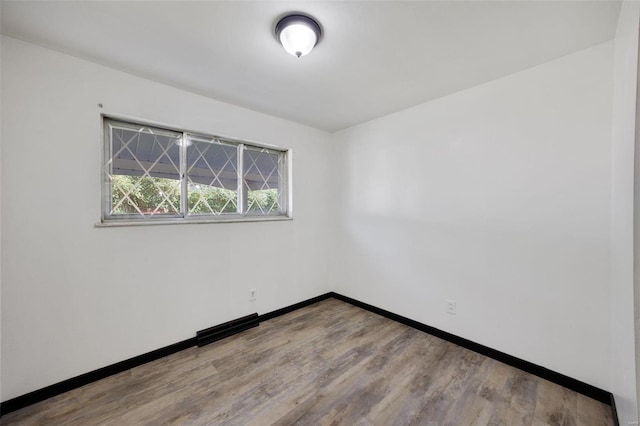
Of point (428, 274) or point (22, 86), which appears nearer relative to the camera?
point (22, 86)

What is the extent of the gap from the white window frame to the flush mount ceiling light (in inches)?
54.0

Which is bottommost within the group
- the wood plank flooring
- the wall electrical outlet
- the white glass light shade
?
the wood plank flooring

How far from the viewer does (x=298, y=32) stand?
1.45 meters

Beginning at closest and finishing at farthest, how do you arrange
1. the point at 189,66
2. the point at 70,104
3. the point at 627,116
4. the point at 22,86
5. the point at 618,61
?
the point at 627,116 < the point at 618,61 < the point at 22,86 < the point at 70,104 < the point at 189,66

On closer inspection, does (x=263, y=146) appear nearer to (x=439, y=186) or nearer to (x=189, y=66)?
(x=189, y=66)

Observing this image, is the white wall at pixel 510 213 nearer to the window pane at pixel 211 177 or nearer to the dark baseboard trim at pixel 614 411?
the dark baseboard trim at pixel 614 411

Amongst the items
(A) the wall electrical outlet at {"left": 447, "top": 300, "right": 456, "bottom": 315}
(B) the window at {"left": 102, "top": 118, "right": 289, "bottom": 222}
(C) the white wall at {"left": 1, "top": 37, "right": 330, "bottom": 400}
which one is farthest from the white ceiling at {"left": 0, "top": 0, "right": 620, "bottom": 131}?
(A) the wall electrical outlet at {"left": 447, "top": 300, "right": 456, "bottom": 315}

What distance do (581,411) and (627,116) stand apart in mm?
1809

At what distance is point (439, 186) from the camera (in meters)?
2.43

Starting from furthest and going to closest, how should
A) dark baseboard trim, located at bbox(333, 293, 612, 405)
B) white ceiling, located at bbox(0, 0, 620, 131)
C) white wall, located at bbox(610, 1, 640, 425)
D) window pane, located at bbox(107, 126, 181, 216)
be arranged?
window pane, located at bbox(107, 126, 181, 216) < dark baseboard trim, located at bbox(333, 293, 612, 405) < white ceiling, located at bbox(0, 0, 620, 131) < white wall, located at bbox(610, 1, 640, 425)

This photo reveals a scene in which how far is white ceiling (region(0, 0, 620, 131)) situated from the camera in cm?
135

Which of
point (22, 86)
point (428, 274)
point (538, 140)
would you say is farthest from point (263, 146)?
point (538, 140)

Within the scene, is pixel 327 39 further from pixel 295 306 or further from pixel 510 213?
pixel 295 306

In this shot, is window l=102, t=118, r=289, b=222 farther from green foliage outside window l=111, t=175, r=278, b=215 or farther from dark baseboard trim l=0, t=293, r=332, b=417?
dark baseboard trim l=0, t=293, r=332, b=417
